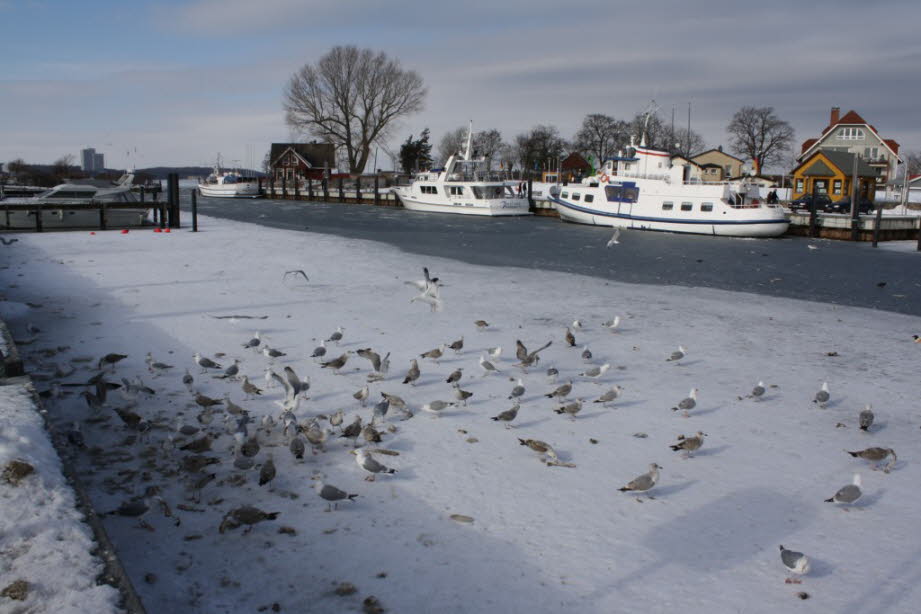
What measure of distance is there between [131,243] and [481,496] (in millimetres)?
19215

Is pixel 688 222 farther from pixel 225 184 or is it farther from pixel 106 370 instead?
pixel 225 184

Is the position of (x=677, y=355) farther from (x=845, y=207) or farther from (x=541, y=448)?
(x=845, y=207)

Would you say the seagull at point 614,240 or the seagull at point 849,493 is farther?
the seagull at point 614,240

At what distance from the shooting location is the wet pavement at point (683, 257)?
17.8m

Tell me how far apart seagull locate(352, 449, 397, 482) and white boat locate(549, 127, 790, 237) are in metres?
32.7

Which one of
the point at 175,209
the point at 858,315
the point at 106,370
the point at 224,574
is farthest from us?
the point at 175,209

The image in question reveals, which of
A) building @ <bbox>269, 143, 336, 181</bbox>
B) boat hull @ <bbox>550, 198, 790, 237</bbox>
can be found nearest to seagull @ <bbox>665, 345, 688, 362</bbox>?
boat hull @ <bbox>550, 198, 790, 237</bbox>

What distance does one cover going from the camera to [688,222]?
3588 centimetres

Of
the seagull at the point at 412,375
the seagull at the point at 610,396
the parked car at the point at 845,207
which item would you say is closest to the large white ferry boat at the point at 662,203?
the parked car at the point at 845,207

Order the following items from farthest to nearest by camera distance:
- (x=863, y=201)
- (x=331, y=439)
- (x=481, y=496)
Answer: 1. (x=863, y=201)
2. (x=331, y=439)
3. (x=481, y=496)

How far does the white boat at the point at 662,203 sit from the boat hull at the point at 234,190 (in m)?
43.2

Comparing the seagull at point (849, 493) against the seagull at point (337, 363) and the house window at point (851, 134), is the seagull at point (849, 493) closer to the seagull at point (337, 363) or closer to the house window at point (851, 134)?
the seagull at point (337, 363)

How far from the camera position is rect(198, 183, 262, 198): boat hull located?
73.8 metres

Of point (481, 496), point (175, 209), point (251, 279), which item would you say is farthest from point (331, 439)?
point (175, 209)
